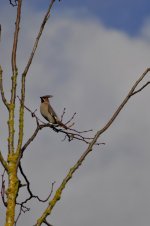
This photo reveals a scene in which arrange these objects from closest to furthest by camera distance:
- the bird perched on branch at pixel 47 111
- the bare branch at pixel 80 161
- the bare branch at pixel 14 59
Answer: the bare branch at pixel 80 161 → the bare branch at pixel 14 59 → the bird perched on branch at pixel 47 111

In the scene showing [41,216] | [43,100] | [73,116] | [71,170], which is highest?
[43,100]

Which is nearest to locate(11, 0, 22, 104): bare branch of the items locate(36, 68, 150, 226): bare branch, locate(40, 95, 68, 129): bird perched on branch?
locate(36, 68, 150, 226): bare branch

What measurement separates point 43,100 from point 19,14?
13.8m

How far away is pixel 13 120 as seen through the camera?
14.4ft

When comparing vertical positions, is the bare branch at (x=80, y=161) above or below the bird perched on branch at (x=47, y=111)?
below

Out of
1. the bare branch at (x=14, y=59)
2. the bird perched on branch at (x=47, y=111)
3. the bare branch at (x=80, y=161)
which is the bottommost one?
the bare branch at (x=80, y=161)

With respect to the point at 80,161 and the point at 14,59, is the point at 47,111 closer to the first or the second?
the point at 14,59

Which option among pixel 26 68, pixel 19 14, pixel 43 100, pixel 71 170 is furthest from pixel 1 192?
pixel 43 100

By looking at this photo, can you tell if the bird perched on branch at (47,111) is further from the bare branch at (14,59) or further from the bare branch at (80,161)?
the bare branch at (80,161)

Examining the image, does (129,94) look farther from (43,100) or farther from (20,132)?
(43,100)

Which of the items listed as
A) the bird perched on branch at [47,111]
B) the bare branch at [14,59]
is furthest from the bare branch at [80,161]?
the bird perched on branch at [47,111]

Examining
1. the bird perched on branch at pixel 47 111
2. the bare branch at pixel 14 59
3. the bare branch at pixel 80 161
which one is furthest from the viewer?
the bird perched on branch at pixel 47 111

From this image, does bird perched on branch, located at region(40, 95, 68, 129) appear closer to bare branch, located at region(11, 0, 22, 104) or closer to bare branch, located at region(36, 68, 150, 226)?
bare branch, located at region(11, 0, 22, 104)

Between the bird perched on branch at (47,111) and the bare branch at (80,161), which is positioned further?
the bird perched on branch at (47,111)
